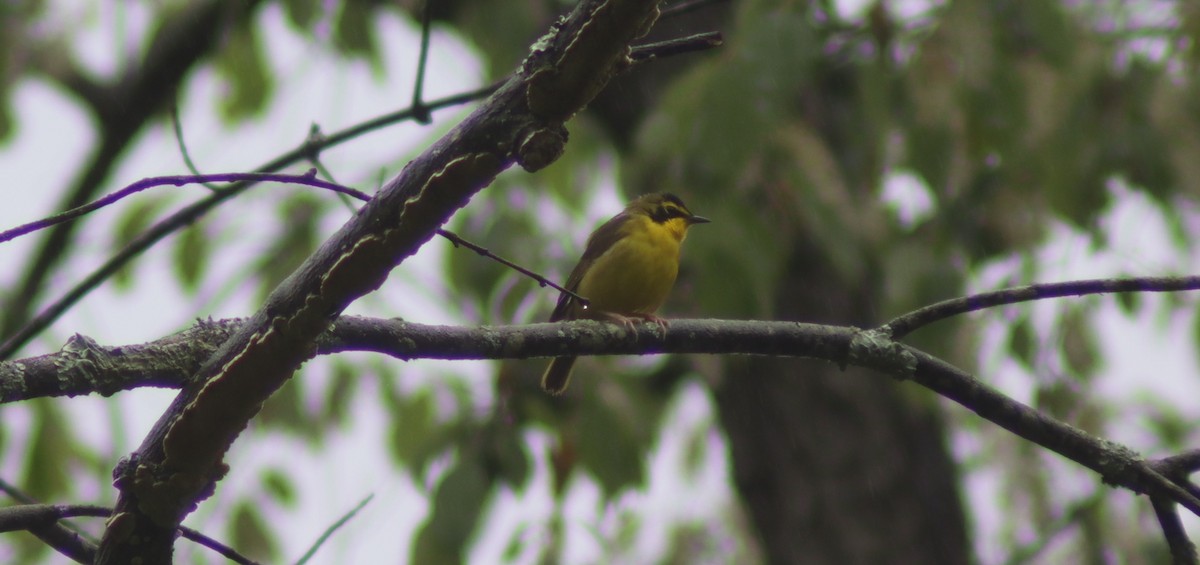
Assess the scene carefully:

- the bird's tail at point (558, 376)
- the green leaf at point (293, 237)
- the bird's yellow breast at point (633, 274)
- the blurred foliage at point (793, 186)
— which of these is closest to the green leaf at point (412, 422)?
the blurred foliage at point (793, 186)

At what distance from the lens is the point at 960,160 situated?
5.10 meters

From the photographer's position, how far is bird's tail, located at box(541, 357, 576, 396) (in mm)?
4727

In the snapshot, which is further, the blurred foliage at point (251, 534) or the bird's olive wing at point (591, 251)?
the blurred foliage at point (251, 534)

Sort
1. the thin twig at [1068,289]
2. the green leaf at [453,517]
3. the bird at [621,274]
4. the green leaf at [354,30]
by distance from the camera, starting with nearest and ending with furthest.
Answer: the thin twig at [1068,289] < the green leaf at [453,517] < the green leaf at [354,30] < the bird at [621,274]

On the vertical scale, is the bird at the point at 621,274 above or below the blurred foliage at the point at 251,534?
above

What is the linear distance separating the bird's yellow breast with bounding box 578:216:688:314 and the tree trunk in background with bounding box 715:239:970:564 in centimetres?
161

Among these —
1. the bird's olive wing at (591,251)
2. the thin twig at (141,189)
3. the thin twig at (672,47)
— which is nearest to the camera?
the thin twig at (141,189)

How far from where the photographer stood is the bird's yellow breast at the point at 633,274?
4941 millimetres

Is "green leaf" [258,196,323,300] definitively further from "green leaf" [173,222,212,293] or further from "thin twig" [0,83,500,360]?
"thin twig" [0,83,500,360]

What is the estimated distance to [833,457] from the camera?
6.38m

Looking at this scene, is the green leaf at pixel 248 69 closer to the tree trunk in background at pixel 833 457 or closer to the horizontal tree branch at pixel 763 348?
the tree trunk in background at pixel 833 457

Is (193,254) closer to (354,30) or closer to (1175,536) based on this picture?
(354,30)

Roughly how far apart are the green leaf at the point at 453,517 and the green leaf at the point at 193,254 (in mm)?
2332

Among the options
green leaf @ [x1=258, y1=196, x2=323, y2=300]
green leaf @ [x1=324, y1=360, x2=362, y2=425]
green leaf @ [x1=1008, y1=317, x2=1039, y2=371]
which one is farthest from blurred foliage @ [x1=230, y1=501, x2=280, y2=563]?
green leaf @ [x1=1008, y1=317, x2=1039, y2=371]
